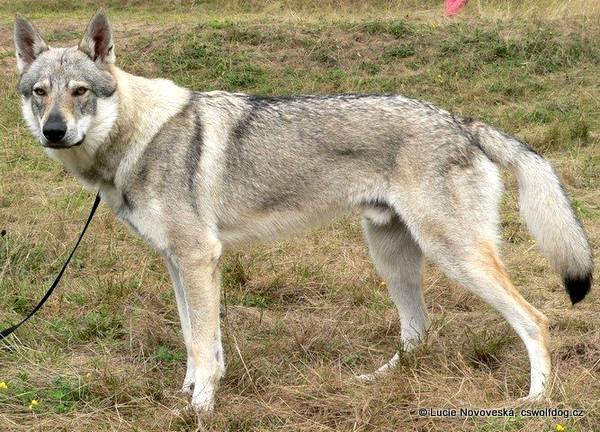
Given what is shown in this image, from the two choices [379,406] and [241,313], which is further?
[241,313]

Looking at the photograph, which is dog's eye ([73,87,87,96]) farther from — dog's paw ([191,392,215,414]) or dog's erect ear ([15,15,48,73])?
dog's paw ([191,392,215,414])

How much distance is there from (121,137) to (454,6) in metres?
12.0

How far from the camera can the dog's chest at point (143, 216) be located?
3.91 m

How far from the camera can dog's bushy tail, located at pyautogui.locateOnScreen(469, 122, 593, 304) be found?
4.07 metres

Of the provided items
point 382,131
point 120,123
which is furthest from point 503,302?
point 120,123

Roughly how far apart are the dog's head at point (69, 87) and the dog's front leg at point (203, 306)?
731mm

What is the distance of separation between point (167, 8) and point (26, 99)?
15.5 meters

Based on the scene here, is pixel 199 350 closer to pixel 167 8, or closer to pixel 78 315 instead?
pixel 78 315

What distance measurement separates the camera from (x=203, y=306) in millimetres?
3973

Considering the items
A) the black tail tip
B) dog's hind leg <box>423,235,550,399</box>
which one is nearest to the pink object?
the black tail tip

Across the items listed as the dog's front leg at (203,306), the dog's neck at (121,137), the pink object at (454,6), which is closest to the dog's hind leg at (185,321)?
the dog's front leg at (203,306)

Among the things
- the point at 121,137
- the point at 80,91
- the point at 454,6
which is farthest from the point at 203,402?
→ the point at 454,6

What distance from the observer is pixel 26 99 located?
396cm

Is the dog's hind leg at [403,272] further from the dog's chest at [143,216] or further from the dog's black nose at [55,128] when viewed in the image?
the dog's black nose at [55,128]
